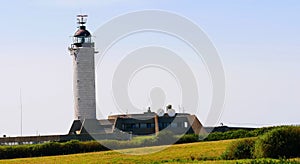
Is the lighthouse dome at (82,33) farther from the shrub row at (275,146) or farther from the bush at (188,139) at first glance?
the shrub row at (275,146)

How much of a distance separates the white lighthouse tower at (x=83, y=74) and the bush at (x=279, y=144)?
59159 millimetres

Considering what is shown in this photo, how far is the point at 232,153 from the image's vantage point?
54.8 m

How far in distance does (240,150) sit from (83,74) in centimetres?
6168

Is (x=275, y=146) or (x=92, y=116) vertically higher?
(x=92, y=116)

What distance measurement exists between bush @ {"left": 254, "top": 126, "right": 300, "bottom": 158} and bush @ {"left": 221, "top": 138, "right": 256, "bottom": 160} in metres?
1.12

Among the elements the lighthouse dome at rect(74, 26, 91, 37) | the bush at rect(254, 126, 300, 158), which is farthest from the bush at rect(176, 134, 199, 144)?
the lighthouse dome at rect(74, 26, 91, 37)

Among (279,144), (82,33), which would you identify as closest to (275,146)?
(279,144)

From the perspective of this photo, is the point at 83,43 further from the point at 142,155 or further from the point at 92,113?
the point at 142,155

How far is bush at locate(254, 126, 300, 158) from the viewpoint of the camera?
5197 centimetres

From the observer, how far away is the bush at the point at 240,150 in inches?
2126

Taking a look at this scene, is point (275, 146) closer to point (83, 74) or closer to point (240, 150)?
point (240, 150)

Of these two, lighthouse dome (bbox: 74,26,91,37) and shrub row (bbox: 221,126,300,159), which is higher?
lighthouse dome (bbox: 74,26,91,37)

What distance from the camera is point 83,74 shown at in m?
113

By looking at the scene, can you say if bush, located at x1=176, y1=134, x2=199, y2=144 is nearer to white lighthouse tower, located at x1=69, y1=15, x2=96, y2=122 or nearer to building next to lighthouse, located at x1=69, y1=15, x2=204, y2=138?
building next to lighthouse, located at x1=69, y1=15, x2=204, y2=138
